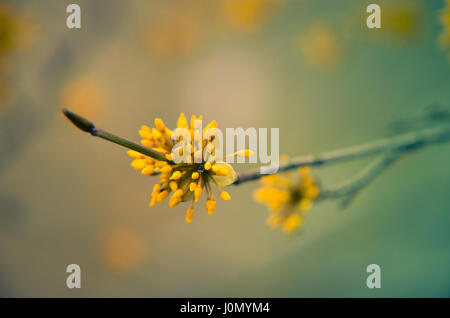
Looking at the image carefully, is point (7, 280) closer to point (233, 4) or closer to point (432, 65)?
point (233, 4)

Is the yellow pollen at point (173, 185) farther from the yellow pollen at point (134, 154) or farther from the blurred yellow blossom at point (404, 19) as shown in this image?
the blurred yellow blossom at point (404, 19)

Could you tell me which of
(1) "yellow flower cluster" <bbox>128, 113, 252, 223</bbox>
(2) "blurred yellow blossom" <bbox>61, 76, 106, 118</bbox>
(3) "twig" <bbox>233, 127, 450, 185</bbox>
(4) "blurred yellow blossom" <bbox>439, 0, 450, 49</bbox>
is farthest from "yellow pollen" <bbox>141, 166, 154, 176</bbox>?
(2) "blurred yellow blossom" <bbox>61, 76, 106, 118</bbox>

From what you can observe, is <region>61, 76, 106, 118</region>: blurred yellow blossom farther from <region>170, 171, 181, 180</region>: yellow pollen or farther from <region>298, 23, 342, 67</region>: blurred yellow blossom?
<region>170, 171, 181, 180</region>: yellow pollen

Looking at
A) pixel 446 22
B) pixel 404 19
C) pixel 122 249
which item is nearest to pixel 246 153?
pixel 446 22

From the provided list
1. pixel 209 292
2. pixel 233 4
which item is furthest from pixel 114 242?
pixel 233 4

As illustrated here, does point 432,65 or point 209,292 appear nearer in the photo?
point 432,65

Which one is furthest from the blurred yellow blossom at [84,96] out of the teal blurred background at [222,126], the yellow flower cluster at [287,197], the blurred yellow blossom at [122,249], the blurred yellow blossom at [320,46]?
the yellow flower cluster at [287,197]
